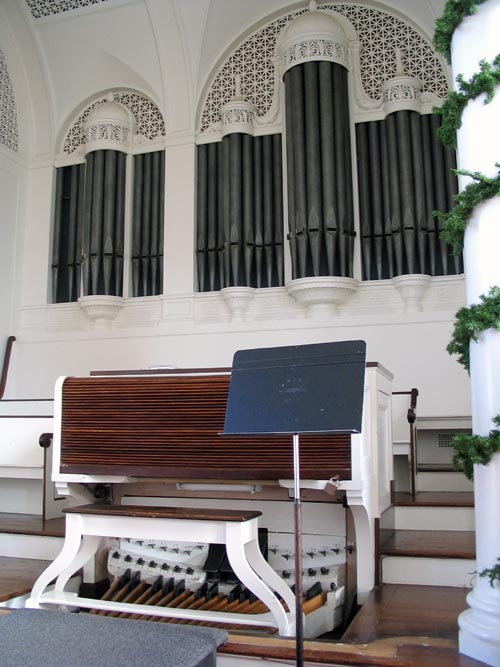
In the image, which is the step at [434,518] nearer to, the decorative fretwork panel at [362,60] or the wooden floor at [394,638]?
the wooden floor at [394,638]

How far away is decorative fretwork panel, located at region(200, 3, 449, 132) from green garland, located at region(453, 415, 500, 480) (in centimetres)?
412

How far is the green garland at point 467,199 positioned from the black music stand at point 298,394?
0.50 metres

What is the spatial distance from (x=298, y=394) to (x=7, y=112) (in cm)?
533

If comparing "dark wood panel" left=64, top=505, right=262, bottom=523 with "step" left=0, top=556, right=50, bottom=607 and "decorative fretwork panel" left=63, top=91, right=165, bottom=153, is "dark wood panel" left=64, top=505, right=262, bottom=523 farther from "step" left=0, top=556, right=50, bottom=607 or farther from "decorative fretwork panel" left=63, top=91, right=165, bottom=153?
"decorative fretwork panel" left=63, top=91, right=165, bottom=153

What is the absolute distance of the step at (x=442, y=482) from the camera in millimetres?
3801

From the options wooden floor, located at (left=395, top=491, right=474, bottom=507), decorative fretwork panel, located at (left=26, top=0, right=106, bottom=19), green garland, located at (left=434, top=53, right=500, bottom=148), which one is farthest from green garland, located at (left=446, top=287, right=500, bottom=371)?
decorative fretwork panel, located at (left=26, top=0, right=106, bottom=19)

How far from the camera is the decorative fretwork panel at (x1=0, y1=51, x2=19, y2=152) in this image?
5.96 m

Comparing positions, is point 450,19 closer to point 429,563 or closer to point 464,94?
point 464,94

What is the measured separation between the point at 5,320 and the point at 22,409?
150 centimetres

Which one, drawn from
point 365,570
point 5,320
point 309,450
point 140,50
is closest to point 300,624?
point 309,450

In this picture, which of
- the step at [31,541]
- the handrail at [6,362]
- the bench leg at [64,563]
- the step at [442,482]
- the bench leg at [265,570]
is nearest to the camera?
the bench leg at [265,570]

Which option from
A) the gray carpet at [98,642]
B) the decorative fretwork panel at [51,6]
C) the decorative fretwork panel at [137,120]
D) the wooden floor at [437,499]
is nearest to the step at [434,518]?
the wooden floor at [437,499]

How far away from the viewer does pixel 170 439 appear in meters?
2.58

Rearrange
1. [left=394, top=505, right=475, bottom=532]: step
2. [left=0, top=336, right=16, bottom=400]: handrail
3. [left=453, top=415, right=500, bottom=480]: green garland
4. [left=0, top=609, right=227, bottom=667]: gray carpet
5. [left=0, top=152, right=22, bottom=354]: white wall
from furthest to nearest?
1. [left=0, top=152, right=22, bottom=354]: white wall
2. [left=0, top=336, right=16, bottom=400]: handrail
3. [left=394, top=505, right=475, bottom=532]: step
4. [left=453, top=415, right=500, bottom=480]: green garland
5. [left=0, top=609, right=227, bottom=667]: gray carpet
